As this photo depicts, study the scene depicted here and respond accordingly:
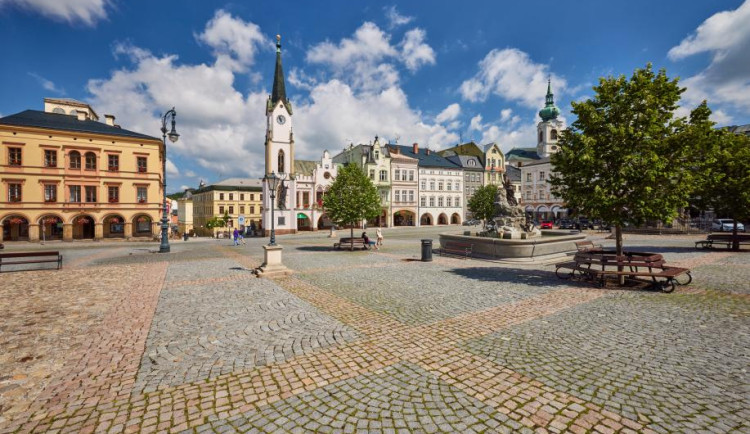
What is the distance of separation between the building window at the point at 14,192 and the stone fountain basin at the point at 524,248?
40823 mm

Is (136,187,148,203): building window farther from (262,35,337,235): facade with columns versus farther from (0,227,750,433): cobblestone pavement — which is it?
(0,227,750,433): cobblestone pavement

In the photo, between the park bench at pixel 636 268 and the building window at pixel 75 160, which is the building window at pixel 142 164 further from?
the park bench at pixel 636 268

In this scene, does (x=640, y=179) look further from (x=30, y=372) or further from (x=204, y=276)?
(x=204, y=276)

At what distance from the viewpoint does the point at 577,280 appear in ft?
35.2

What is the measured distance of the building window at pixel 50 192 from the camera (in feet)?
103

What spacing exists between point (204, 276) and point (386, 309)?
8201 millimetres

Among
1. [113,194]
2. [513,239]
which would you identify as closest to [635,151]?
[513,239]

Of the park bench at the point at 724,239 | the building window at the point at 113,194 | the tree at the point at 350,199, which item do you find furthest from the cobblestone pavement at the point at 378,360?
the building window at the point at 113,194

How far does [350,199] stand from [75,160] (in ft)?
102

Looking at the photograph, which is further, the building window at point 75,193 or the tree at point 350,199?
the building window at point 75,193

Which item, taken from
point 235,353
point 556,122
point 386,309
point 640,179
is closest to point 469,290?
point 386,309

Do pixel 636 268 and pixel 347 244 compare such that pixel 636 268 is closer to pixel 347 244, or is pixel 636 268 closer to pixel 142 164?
pixel 347 244

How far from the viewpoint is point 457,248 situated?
17859 millimetres

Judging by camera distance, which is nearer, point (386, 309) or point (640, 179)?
point (386, 309)
